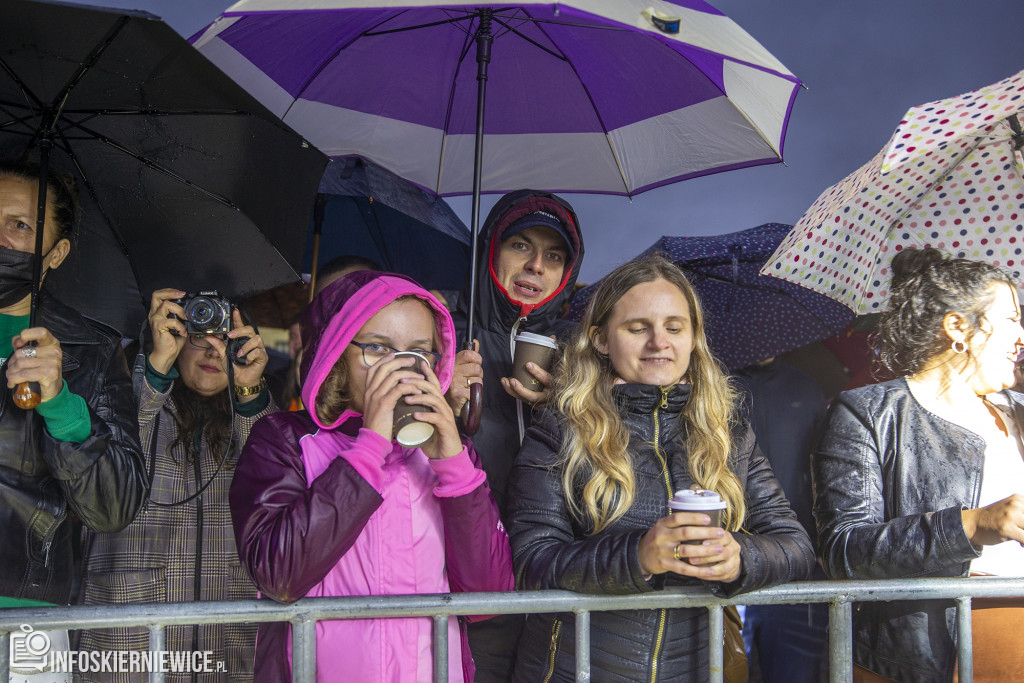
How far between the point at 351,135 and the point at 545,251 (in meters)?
1.15

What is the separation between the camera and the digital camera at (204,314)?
2580 mm

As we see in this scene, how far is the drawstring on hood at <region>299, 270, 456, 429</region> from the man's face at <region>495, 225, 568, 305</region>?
737 mm

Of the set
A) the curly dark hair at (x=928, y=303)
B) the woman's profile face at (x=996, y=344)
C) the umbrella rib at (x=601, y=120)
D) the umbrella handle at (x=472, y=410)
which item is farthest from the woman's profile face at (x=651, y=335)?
the umbrella rib at (x=601, y=120)

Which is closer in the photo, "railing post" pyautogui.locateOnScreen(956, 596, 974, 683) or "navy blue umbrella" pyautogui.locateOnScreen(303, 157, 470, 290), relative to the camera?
"railing post" pyautogui.locateOnScreen(956, 596, 974, 683)

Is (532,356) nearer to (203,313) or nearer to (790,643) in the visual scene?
(203,313)

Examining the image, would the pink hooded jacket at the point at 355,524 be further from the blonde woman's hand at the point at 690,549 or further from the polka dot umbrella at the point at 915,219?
the polka dot umbrella at the point at 915,219

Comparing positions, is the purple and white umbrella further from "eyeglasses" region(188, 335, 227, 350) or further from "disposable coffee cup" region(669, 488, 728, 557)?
"disposable coffee cup" region(669, 488, 728, 557)

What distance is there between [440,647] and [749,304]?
2.88 meters

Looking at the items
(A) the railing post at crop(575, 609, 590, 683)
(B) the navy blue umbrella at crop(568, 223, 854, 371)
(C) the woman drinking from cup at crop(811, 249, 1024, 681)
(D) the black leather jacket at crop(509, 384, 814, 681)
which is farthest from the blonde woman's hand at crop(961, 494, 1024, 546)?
(B) the navy blue umbrella at crop(568, 223, 854, 371)

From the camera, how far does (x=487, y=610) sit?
5.79 feet

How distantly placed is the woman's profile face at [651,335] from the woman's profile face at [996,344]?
3.07ft

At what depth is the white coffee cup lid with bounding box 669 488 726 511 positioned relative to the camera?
170 centimetres

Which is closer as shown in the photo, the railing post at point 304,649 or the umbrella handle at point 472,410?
the railing post at point 304,649

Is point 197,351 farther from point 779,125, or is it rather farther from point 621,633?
point 779,125
